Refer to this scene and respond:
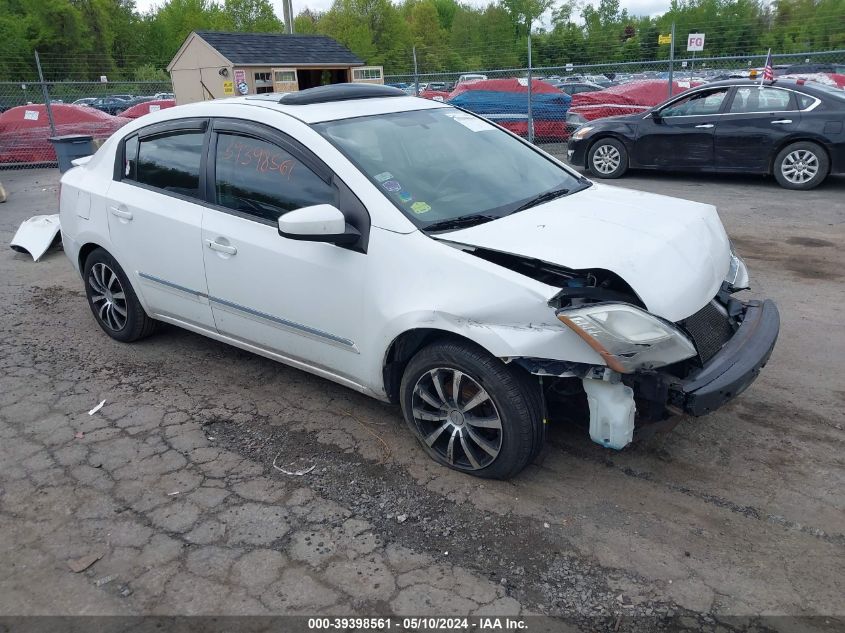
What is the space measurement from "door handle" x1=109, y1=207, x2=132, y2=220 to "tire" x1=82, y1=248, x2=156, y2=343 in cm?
37

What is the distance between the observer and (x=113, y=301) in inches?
200

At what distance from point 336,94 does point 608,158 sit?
793cm

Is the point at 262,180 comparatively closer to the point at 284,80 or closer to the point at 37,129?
the point at 37,129

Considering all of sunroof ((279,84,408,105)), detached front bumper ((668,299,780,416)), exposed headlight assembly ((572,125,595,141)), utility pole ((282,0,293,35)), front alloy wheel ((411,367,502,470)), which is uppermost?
utility pole ((282,0,293,35))

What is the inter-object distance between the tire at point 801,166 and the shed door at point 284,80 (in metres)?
11.4

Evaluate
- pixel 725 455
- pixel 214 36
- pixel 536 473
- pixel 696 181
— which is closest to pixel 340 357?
pixel 536 473

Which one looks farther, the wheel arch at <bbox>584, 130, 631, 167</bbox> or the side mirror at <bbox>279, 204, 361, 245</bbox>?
the wheel arch at <bbox>584, 130, 631, 167</bbox>

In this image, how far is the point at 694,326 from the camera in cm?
324

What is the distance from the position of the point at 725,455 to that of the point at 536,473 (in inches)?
38.1

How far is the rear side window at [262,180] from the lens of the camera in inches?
146

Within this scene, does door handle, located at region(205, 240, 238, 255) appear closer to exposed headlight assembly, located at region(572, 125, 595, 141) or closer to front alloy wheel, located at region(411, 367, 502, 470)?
front alloy wheel, located at region(411, 367, 502, 470)

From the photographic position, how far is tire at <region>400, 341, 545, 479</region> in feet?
10.3

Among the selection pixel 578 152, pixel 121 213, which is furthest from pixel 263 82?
pixel 121 213

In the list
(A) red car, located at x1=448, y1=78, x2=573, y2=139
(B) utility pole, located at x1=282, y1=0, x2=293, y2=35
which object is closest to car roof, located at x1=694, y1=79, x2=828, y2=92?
(A) red car, located at x1=448, y1=78, x2=573, y2=139
